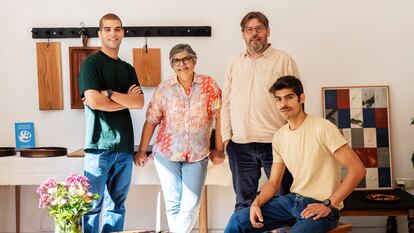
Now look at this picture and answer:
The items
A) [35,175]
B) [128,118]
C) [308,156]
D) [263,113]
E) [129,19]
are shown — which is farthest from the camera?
[129,19]

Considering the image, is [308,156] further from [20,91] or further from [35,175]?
[20,91]

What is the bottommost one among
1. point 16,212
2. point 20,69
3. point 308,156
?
point 16,212

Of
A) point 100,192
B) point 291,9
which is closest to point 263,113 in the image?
point 100,192

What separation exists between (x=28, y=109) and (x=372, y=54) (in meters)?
2.70

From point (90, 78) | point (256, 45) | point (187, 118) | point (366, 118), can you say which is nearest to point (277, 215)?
point (187, 118)

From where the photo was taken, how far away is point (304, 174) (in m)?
2.67

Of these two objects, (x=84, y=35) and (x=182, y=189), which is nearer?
(x=182, y=189)

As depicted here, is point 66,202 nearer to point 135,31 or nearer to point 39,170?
point 39,170

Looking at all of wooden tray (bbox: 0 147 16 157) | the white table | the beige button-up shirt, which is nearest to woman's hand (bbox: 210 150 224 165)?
the beige button-up shirt

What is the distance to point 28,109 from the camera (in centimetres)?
404

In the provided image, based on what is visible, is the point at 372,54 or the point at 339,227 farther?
the point at 372,54

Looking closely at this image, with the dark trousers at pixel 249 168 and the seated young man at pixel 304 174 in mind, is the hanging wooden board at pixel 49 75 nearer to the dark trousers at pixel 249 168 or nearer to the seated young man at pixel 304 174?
the dark trousers at pixel 249 168

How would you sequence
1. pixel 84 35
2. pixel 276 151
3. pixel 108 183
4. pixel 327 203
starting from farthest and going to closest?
pixel 84 35 → pixel 108 183 → pixel 276 151 → pixel 327 203

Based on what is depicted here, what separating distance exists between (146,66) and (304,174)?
5.82 ft
